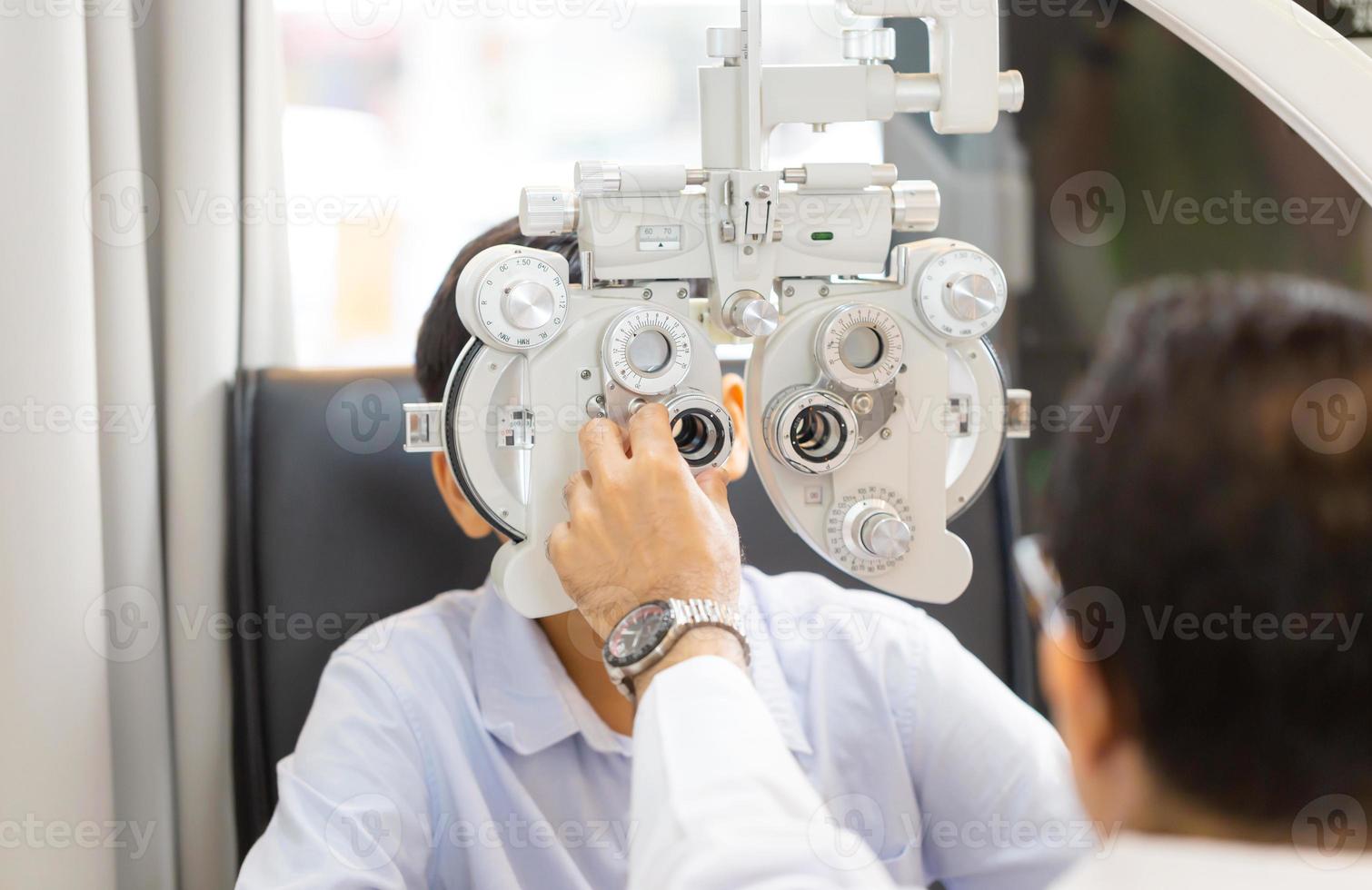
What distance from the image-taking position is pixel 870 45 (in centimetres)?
71

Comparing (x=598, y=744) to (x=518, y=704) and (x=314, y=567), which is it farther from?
(x=314, y=567)

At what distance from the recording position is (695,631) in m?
0.65

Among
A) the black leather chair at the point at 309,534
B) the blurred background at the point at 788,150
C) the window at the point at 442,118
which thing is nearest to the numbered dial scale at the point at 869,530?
the black leather chair at the point at 309,534

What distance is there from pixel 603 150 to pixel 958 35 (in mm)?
984

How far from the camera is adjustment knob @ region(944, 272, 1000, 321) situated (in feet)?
2.26

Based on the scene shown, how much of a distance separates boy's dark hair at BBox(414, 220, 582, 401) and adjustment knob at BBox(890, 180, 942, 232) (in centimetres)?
32

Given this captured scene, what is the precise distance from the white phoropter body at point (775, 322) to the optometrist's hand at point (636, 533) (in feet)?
0.07

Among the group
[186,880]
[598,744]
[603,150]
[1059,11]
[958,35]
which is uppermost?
[1059,11]

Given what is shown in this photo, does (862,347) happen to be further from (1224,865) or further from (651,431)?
(1224,865)

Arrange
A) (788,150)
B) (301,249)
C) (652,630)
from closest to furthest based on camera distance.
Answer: (652,630)
(301,249)
(788,150)

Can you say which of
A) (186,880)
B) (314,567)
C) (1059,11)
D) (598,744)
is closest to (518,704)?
(598,744)

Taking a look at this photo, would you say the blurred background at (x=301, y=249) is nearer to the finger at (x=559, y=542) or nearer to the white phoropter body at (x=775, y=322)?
the white phoropter body at (x=775, y=322)

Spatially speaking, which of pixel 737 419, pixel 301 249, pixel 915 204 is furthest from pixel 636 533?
pixel 301 249

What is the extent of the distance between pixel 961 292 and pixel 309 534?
697 mm
